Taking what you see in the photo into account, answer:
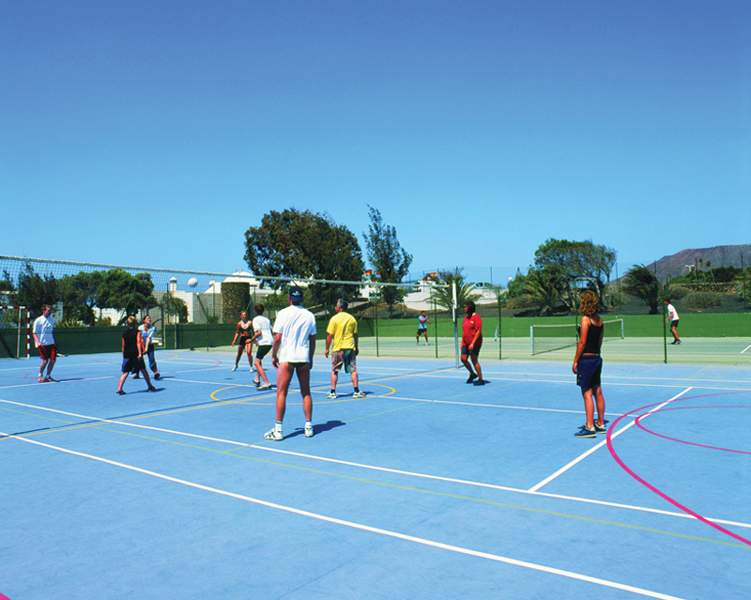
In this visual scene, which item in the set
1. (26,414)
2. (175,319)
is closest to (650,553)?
(26,414)

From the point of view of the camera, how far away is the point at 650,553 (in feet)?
13.8

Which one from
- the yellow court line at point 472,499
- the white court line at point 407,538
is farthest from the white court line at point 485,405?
the white court line at point 407,538

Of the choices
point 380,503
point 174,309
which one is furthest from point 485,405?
point 174,309

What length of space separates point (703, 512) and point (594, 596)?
193cm

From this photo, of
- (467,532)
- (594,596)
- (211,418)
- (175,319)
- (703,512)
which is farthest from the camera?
(175,319)

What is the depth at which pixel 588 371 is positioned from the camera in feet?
26.2

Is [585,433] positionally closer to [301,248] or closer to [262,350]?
[262,350]

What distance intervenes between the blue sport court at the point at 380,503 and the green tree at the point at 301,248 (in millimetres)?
46606

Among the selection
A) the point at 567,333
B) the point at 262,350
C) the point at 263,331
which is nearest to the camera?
the point at 262,350

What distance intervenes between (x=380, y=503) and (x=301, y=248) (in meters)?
53.1

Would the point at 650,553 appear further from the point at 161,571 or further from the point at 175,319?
the point at 175,319

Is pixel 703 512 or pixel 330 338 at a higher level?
pixel 330 338

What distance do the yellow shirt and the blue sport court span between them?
162 cm

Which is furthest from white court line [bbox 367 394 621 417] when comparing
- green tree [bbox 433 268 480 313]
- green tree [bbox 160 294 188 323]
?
green tree [bbox 433 268 480 313]
